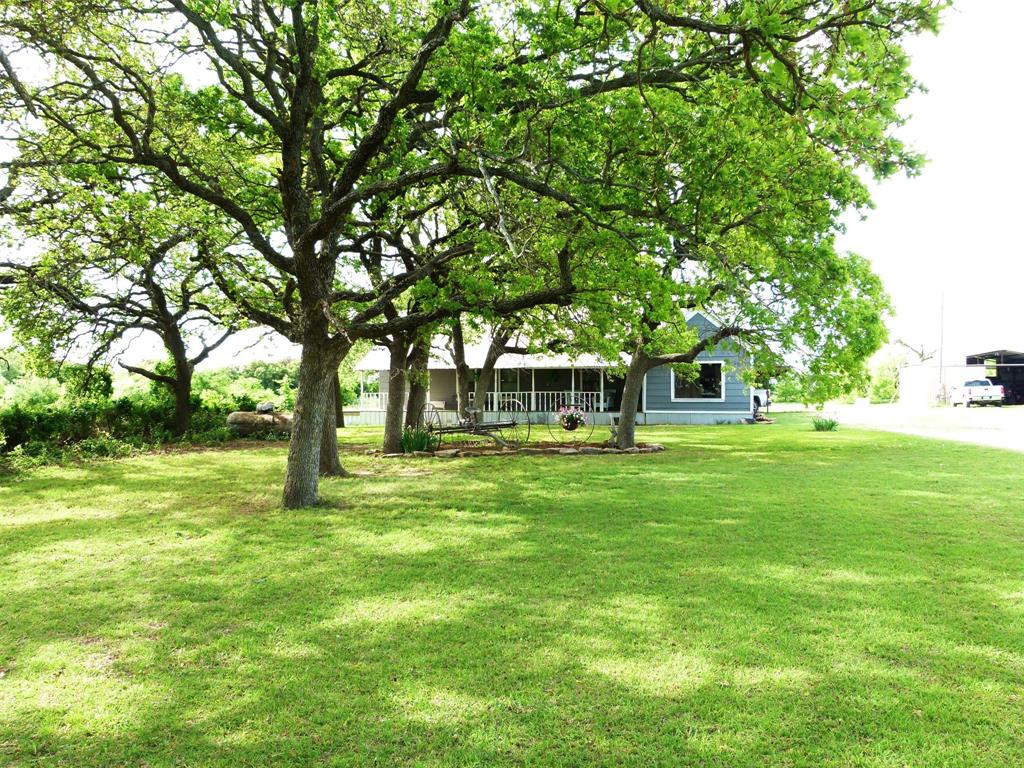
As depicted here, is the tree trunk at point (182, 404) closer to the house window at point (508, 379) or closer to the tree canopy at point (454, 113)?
the tree canopy at point (454, 113)

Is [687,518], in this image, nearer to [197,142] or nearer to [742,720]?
[742,720]

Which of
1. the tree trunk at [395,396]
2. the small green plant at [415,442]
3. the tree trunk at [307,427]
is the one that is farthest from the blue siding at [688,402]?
the tree trunk at [307,427]

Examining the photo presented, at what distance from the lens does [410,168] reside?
8.66 metres

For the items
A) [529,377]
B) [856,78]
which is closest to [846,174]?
[856,78]

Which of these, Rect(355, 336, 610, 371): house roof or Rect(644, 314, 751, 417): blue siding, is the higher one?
Rect(355, 336, 610, 371): house roof

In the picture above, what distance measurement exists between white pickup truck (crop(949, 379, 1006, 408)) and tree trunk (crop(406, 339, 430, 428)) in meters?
35.7

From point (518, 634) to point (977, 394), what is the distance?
44760 millimetres

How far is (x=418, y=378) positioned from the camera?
1730 centimetres

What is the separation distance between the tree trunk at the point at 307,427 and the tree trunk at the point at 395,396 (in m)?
6.67

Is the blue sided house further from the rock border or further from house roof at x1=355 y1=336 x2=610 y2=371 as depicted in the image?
the rock border

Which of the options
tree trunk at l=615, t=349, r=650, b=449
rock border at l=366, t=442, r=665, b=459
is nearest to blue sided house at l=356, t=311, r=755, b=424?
tree trunk at l=615, t=349, r=650, b=449

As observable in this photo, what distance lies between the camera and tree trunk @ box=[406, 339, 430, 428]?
1727cm

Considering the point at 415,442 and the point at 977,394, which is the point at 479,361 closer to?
the point at 415,442

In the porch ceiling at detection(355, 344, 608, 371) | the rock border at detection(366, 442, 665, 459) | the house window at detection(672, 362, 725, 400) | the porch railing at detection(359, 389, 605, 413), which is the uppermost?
the porch ceiling at detection(355, 344, 608, 371)
